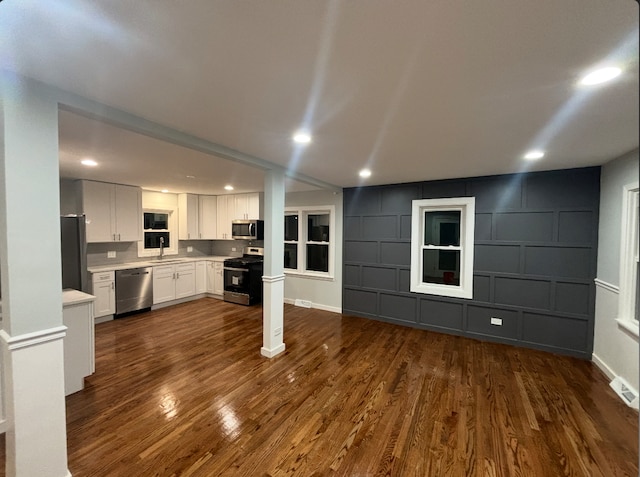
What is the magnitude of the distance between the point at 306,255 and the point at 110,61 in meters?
4.57

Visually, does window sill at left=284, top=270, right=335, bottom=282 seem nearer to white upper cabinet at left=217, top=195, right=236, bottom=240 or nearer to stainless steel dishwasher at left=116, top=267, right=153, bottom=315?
white upper cabinet at left=217, top=195, right=236, bottom=240

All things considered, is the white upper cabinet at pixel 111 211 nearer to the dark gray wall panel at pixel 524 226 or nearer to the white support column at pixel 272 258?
the white support column at pixel 272 258

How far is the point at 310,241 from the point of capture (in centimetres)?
568

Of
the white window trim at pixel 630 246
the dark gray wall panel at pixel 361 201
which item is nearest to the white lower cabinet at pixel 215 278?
the dark gray wall panel at pixel 361 201

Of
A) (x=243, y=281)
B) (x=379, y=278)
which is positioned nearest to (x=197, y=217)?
(x=243, y=281)

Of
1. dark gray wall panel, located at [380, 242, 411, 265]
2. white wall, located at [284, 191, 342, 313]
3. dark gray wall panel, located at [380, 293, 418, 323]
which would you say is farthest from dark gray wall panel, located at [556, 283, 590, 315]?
white wall, located at [284, 191, 342, 313]

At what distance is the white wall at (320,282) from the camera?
5297 mm

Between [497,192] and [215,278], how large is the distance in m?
5.37

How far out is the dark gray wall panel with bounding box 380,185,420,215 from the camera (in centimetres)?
456

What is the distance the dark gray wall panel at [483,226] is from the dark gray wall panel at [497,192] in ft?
0.32

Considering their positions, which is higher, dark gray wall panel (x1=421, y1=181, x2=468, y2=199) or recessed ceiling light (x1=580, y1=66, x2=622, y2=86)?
recessed ceiling light (x1=580, y1=66, x2=622, y2=86)

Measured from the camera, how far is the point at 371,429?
221 cm

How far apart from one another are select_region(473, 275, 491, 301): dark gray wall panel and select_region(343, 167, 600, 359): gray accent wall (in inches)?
0.5

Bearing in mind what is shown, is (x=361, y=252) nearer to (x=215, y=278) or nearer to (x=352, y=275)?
(x=352, y=275)
